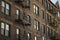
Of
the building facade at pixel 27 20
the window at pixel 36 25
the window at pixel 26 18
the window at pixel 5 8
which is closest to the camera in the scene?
the window at pixel 5 8

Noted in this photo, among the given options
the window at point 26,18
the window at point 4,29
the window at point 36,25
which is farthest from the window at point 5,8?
the window at point 36,25

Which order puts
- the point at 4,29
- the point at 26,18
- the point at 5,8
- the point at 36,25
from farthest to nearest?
the point at 36,25 < the point at 26,18 < the point at 5,8 < the point at 4,29

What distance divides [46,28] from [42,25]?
378 cm

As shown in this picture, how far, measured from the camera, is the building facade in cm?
4103

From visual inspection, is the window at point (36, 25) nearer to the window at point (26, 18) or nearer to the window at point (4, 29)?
the window at point (26, 18)

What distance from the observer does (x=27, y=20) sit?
49.5 meters

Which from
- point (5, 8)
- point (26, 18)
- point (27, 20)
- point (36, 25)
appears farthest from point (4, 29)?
point (36, 25)

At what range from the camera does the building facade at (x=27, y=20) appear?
41.0 metres

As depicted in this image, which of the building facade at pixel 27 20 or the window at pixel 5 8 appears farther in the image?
the building facade at pixel 27 20

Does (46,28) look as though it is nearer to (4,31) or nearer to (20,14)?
(20,14)

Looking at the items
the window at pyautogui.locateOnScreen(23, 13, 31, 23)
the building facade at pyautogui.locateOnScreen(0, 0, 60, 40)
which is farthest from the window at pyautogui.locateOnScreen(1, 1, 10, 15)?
the window at pyautogui.locateOnScreen(23, 13, 31, 23)

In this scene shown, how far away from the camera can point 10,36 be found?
42094 millimetres

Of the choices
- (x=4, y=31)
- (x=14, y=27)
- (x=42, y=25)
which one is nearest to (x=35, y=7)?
(x=42, y=25)

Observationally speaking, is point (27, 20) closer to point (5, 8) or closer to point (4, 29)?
point (5, 8)
